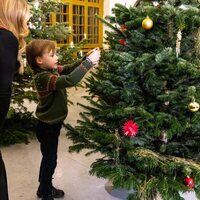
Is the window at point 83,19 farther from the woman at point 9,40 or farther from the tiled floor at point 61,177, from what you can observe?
the woman at point 9,40

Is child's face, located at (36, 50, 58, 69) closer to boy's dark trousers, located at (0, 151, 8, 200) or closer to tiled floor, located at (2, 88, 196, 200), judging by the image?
boy's dark trousers, located at (0, 151, 8, 200)

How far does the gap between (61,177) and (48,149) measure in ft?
1.95

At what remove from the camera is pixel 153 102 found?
1653mm

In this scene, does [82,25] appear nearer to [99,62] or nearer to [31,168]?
[31,168]

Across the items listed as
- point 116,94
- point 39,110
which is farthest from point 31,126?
point 116,94

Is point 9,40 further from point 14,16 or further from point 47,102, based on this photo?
point 47,102

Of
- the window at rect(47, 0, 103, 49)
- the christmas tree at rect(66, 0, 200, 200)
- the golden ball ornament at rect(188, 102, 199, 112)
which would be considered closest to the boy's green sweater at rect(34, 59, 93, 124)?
the christmas tree at rect(66, 0, 200, 200)

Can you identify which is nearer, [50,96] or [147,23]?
[147,23]

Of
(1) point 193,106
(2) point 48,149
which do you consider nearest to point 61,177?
(2) point 48,149

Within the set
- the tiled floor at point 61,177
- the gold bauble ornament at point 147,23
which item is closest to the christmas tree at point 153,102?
the gold bauble ornament at point 147,23

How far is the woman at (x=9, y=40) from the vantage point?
3.97ft

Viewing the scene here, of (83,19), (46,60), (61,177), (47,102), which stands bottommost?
(61,177)

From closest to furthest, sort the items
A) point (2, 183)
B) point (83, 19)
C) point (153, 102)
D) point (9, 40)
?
point (9, 40) → point (2, 183) → point (153, 102) → point (83, 19)

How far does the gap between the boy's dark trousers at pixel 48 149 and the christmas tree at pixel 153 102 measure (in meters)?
0.46
